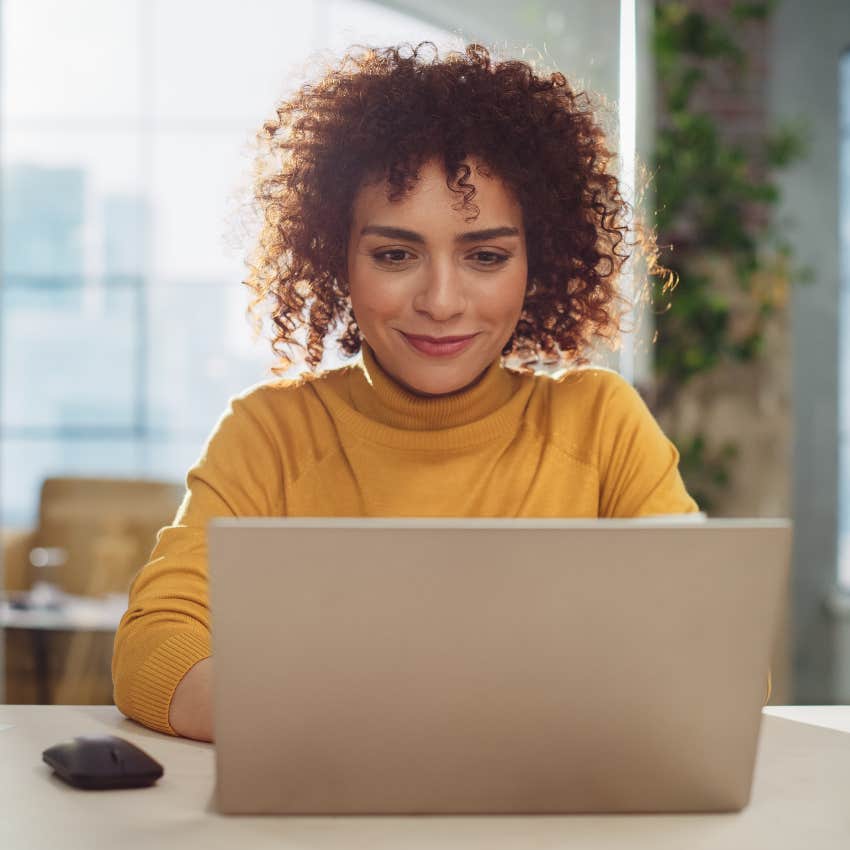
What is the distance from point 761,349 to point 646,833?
3.20 m

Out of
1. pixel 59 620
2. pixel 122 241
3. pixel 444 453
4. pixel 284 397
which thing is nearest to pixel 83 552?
pixel 59 620

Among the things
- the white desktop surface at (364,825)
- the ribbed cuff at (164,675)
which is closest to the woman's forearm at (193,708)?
the ribbed cuff at (164,675)

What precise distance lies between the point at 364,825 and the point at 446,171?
33.5 inches

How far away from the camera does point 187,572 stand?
4.25ft

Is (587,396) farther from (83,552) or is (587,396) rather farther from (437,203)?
(83,552)

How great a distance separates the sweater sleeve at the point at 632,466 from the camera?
1.55 meters

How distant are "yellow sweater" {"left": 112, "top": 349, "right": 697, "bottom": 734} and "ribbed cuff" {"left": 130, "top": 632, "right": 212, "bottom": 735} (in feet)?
1.03

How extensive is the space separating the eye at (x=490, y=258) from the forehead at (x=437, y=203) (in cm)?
4

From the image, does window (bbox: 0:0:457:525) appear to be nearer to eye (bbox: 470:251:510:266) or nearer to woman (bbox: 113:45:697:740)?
woman (bbox: 113:45:697:740)

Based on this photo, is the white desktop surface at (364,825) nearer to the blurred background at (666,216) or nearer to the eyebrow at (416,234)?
the eyebrow at (416,234)

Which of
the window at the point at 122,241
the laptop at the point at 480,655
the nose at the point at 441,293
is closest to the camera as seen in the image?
the laptop at the point at 480,655

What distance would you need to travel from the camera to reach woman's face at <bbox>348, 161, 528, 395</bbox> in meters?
1.41

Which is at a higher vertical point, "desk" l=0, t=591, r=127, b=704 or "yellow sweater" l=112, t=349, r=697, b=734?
"yellow sweater" l=112, t=349, r=697, b=734

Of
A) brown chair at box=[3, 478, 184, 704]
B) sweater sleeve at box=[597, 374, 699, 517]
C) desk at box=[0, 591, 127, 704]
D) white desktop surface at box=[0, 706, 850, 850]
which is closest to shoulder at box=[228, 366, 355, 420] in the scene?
sweater sleeve at box=[597, 374, 699, 517]
